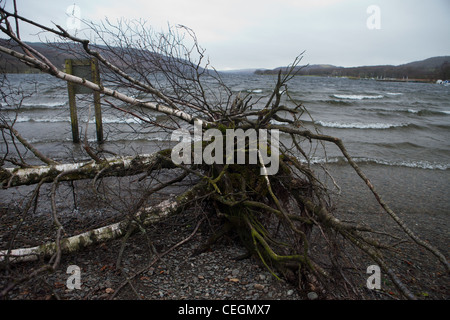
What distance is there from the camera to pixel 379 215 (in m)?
4.71

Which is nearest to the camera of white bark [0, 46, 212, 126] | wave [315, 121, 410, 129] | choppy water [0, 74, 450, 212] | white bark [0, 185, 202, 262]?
white bark [0, 185, 202, 262]

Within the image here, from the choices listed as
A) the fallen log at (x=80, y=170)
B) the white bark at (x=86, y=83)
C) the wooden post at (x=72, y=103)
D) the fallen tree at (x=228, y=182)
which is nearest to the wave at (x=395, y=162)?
the fallen tree at (x=228, y=182)

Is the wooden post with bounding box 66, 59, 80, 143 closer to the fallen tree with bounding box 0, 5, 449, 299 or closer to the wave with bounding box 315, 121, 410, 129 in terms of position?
the fallen tree with bounding box 0, 5, 449, 299

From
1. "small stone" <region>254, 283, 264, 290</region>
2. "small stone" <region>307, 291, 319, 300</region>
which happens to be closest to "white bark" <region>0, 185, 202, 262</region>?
"small stone" <region>254, 283, 264, 290</region>

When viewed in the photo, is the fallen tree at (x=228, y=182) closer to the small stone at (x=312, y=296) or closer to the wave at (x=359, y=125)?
the small stone at (x=312, y=296)

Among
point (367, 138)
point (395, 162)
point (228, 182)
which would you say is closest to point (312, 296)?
point (228, 182)

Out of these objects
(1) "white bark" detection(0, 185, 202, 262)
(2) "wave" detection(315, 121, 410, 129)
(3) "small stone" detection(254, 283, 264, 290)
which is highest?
(2) "wave" detection(315, 121, 410, 129)

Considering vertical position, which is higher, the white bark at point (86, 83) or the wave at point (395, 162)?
the white bark at point (86, 83)

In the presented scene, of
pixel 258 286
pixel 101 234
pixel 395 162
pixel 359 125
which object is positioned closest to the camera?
pixel 258 286

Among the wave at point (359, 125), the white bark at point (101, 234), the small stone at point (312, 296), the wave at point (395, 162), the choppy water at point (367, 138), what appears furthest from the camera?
the wave at point (359, 125)

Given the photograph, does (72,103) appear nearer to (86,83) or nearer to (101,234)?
(86,83)

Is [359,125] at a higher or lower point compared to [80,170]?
lower
